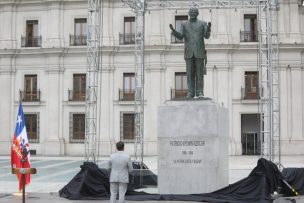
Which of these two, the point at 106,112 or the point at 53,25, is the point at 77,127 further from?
the point at 53,25

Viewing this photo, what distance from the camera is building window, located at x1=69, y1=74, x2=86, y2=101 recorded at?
1607 inches

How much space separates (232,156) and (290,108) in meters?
5.64

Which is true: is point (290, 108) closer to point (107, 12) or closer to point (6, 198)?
point (107, 12)

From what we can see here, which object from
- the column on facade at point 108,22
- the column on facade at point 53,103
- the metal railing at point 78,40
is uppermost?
the column on facade at point 108,22

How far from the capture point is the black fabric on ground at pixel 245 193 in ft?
43.4

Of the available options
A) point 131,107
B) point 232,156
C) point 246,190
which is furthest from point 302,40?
point 246,190

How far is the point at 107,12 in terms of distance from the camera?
40875 mm

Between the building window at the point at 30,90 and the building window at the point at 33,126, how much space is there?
48.5 inches

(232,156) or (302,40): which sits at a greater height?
(302,40)

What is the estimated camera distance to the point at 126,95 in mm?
40438

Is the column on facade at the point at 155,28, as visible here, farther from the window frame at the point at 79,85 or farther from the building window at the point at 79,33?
the window frame at the point at 79,85

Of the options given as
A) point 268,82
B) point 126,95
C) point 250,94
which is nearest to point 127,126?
point 126,95

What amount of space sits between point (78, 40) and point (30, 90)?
539cm

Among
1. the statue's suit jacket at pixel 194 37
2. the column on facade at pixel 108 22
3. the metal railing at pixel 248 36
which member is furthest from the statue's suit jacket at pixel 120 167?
the metal railing at pixel 248 36
